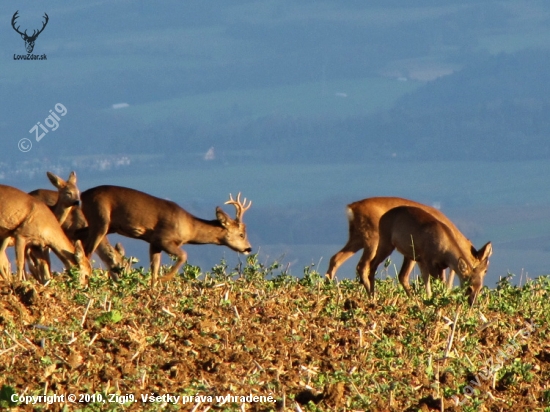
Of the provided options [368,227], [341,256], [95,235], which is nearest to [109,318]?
[95,235]

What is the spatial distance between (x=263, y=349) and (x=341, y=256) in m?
8.15

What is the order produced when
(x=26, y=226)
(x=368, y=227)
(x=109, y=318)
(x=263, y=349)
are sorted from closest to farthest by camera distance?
(x=263, y=349), (x=109, y=318), (x=26, y=226), (x=368, y=227)

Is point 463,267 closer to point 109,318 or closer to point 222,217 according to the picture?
point 222,217

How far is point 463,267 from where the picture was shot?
573 inches

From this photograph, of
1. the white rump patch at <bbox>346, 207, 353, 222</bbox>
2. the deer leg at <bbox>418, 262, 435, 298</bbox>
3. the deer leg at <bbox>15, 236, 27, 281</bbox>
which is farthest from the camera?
the white rump patch at <bbox>346, 207, 353, 222</bbox>

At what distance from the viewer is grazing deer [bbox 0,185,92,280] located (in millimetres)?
13680

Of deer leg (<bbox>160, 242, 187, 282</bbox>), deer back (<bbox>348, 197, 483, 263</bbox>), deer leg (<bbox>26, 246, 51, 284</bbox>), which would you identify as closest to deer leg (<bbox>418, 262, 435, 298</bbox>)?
deer back (<bbox>348, 197, 483, 263</bbox>)

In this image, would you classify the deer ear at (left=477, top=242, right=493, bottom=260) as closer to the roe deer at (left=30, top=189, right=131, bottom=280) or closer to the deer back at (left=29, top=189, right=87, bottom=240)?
the roe deer at (left=30, top=189, right=131, bottom=280)

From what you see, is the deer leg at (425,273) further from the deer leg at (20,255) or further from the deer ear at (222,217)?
the deer leg at (20,255)

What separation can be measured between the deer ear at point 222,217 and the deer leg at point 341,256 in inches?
72.2

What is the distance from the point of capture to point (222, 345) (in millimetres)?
9125

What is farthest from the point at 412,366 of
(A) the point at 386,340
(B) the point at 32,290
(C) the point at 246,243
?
(C) the point at 246,243

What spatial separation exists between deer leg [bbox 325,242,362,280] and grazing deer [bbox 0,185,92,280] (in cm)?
424

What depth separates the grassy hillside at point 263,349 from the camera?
8.03m
